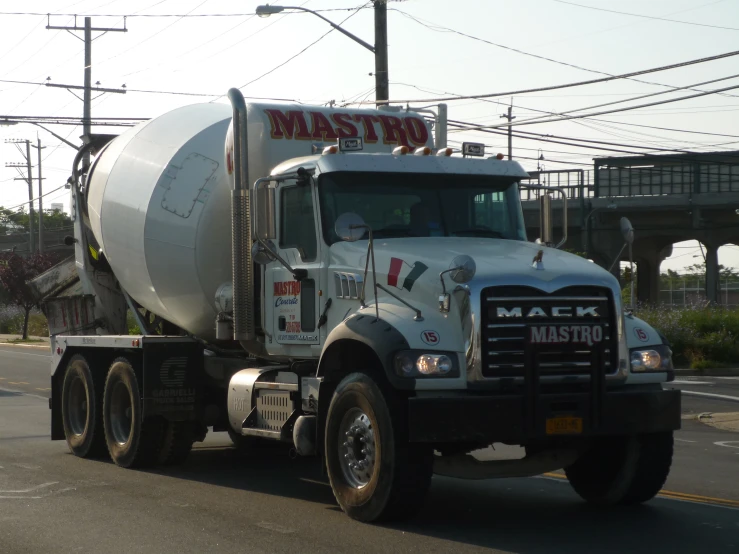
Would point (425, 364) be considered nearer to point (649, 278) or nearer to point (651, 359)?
point (651, 359)

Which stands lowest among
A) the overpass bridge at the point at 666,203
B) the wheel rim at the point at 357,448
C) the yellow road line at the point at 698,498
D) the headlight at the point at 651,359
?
the yellow road line at the point at 698,498

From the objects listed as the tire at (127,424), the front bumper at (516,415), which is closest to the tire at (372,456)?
the front bumper at (516,415)

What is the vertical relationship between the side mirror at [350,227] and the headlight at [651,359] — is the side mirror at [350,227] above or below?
above

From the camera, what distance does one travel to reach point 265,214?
9789 mm

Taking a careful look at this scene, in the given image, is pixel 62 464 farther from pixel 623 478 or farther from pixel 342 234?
pixel 623 478

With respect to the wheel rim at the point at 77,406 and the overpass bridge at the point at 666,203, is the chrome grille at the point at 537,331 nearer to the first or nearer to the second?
the wheel rim at the point at 77,406

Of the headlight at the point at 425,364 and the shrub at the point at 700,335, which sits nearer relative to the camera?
the headlight at the point at 425,364

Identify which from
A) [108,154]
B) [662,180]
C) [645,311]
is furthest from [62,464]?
[662,180]

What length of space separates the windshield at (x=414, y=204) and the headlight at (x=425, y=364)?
5.63 feet

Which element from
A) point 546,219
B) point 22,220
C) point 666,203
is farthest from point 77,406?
point 22,220

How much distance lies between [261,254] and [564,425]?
3.19 m

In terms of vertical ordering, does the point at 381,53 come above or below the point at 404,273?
above

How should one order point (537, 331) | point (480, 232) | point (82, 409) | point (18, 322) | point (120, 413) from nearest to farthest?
point (537, 331) → point (480, 232) → point (120, 413) → point (82, 409) → point (18, 322)

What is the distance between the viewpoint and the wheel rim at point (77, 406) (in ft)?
43.3
